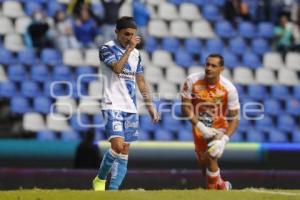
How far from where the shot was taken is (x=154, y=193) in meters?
9.83

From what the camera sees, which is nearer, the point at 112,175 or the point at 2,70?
the point at 112,175

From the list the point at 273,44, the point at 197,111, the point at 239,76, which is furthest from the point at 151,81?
the point at 197,111

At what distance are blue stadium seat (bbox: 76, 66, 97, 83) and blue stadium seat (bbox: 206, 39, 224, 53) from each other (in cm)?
291

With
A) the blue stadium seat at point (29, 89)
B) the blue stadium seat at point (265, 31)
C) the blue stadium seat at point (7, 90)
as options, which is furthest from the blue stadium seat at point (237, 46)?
the blue stadium seat at point (7, 90)

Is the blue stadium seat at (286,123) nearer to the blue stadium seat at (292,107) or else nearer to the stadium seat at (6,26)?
the blue stadium seat at (292,107)

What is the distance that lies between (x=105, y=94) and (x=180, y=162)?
710 cm

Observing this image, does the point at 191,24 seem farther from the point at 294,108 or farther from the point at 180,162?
the point at 180,162

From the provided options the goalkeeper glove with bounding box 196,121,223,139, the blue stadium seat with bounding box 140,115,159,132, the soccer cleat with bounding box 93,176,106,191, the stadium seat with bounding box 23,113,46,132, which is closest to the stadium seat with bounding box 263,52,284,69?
the blue stadium seat with bounding box 140,115,159,132

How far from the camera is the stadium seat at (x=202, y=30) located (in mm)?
21562

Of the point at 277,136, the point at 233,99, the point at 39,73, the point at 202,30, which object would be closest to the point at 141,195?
the point at 233,99

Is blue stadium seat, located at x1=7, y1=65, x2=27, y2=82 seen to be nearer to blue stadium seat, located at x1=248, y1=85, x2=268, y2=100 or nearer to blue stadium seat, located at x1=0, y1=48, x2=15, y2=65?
blue stadium seat, located at x1=0, y1=48, x2=15, y2=65

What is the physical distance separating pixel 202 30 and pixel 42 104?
14.7 ft

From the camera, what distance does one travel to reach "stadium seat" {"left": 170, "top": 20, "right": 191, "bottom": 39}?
70.1 ft

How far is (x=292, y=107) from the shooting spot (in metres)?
20.8
